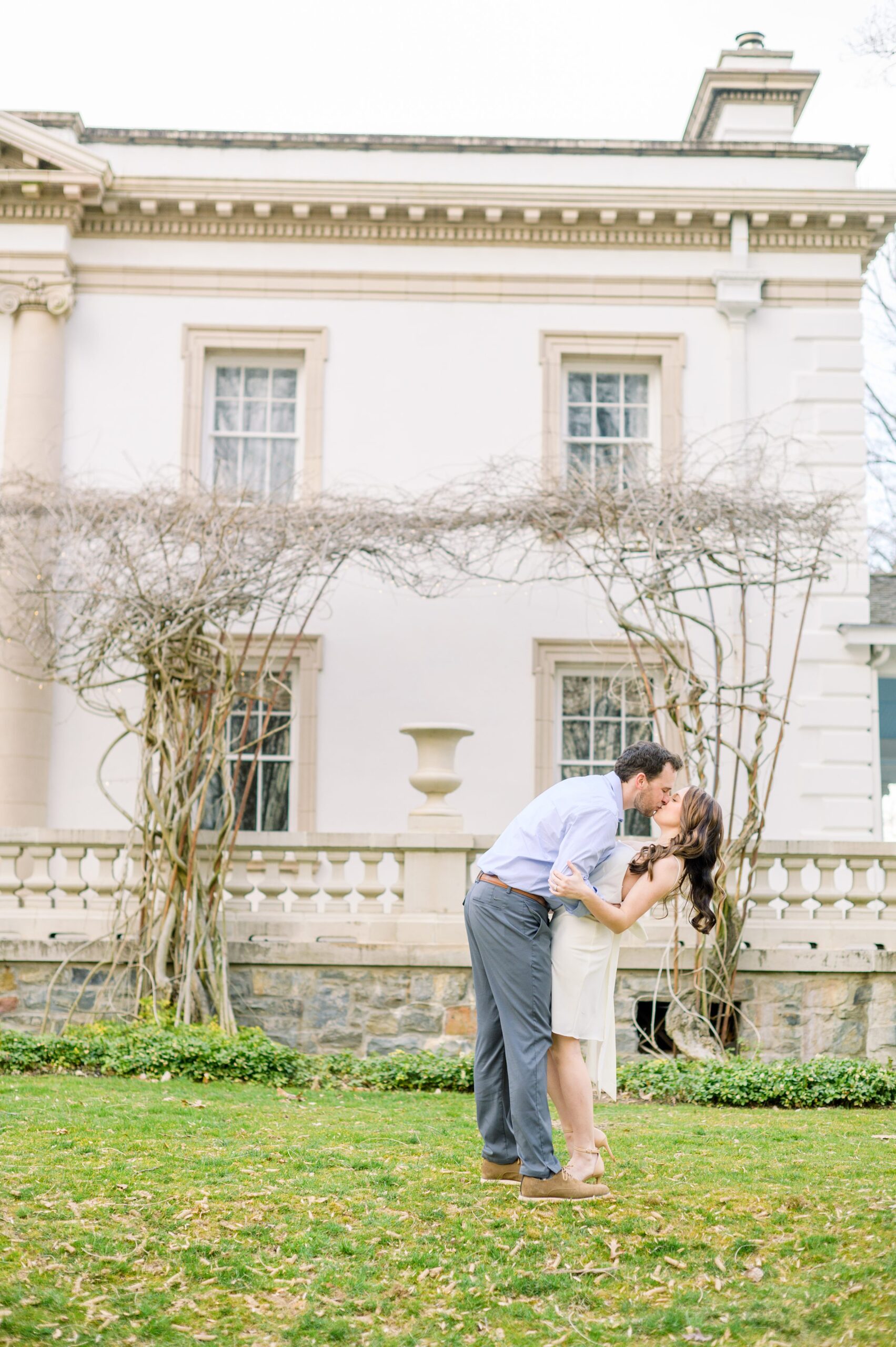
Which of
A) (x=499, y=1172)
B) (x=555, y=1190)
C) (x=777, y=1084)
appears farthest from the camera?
(x=777, y=1084)

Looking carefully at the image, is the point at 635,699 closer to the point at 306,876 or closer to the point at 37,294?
the point at 306,876

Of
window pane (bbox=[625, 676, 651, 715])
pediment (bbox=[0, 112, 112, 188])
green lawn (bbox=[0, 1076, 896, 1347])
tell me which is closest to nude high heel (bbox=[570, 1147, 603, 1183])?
green lawn (bbox=[0, 1076, 896, 1347])

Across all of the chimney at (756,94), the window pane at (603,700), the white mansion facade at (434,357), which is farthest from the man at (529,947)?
the chimney at (756,94)

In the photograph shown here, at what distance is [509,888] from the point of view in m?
4.91

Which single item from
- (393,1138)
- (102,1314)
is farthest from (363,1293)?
(393,1138)

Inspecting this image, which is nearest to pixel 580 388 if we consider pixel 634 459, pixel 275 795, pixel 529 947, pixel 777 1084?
pixel 634 459

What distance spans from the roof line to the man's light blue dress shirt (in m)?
10.4

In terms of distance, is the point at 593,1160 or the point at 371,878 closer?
the point at 593,1160

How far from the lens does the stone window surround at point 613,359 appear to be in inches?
524

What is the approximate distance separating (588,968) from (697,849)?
587 millimetres

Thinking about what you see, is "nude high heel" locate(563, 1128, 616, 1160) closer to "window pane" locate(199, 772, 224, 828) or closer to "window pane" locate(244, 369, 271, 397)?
"window pane" locate(199, 772, 224, 828)

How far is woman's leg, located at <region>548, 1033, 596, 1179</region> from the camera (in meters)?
4.89

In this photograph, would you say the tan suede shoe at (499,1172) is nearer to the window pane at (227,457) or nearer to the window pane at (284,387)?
the window pane at (227,457)

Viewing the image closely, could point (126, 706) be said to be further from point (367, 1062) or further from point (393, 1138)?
point (393, 1138)
